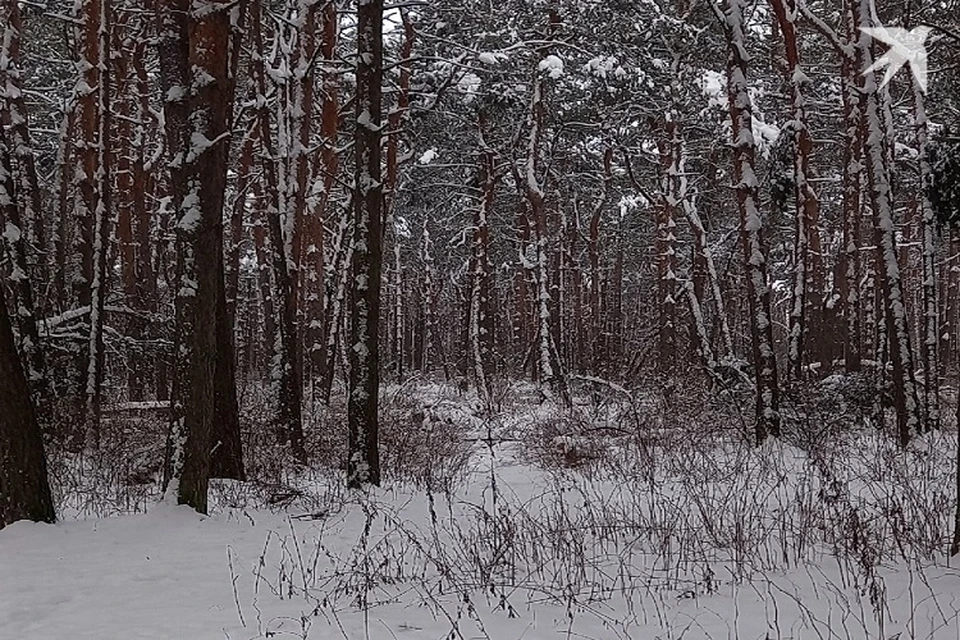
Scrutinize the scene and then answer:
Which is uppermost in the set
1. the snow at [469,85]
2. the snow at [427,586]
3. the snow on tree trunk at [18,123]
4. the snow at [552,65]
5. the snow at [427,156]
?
the snow at [552,65]

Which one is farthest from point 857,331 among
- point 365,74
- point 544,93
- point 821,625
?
point 821,625

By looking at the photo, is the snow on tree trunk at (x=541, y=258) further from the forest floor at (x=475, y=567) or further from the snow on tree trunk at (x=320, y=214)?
the forest floor at (x=475, y=567)

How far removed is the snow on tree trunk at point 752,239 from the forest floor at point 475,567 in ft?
6.92

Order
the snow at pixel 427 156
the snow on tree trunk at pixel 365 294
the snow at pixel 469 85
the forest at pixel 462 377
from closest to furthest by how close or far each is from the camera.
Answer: the forest at pixel 462 377, the snow on tree trunk at pixel 365 294, the snow at pixel 469 85, the snow at pixel 427 156

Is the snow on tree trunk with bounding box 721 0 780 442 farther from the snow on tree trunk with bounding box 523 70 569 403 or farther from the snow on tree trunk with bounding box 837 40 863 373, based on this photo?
the snow on tree trunk with bounding box 523 70 569 403

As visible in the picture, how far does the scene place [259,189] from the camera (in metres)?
15.7

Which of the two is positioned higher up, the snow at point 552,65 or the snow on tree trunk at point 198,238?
the snow at point 552,65

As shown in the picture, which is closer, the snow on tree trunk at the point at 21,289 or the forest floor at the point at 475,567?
the forest floor at the point at 475,567

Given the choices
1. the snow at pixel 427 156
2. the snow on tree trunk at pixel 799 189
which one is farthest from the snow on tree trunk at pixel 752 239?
the snow at pixel 427 156

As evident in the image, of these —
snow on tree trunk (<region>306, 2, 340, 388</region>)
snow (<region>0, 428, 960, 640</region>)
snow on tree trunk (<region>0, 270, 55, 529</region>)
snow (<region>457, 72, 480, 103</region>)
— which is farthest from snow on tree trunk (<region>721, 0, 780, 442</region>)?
snow on tree trunk (<region>0, 270, 55, 529</region>)

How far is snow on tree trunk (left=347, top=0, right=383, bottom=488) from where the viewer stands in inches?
327

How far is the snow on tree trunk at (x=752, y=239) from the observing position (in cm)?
1035

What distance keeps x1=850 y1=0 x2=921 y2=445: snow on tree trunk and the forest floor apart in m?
1.94

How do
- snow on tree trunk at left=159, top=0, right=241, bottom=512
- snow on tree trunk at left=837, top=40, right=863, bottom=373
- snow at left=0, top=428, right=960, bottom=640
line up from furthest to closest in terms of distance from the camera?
1. snow on tree trunk at left=837, top=40, right=863, bottom=373
2. snow on tree trunk at left=159, top=0, right=241, bottom=512
3. snow at left=0, top=428, right=960, bottom=640
